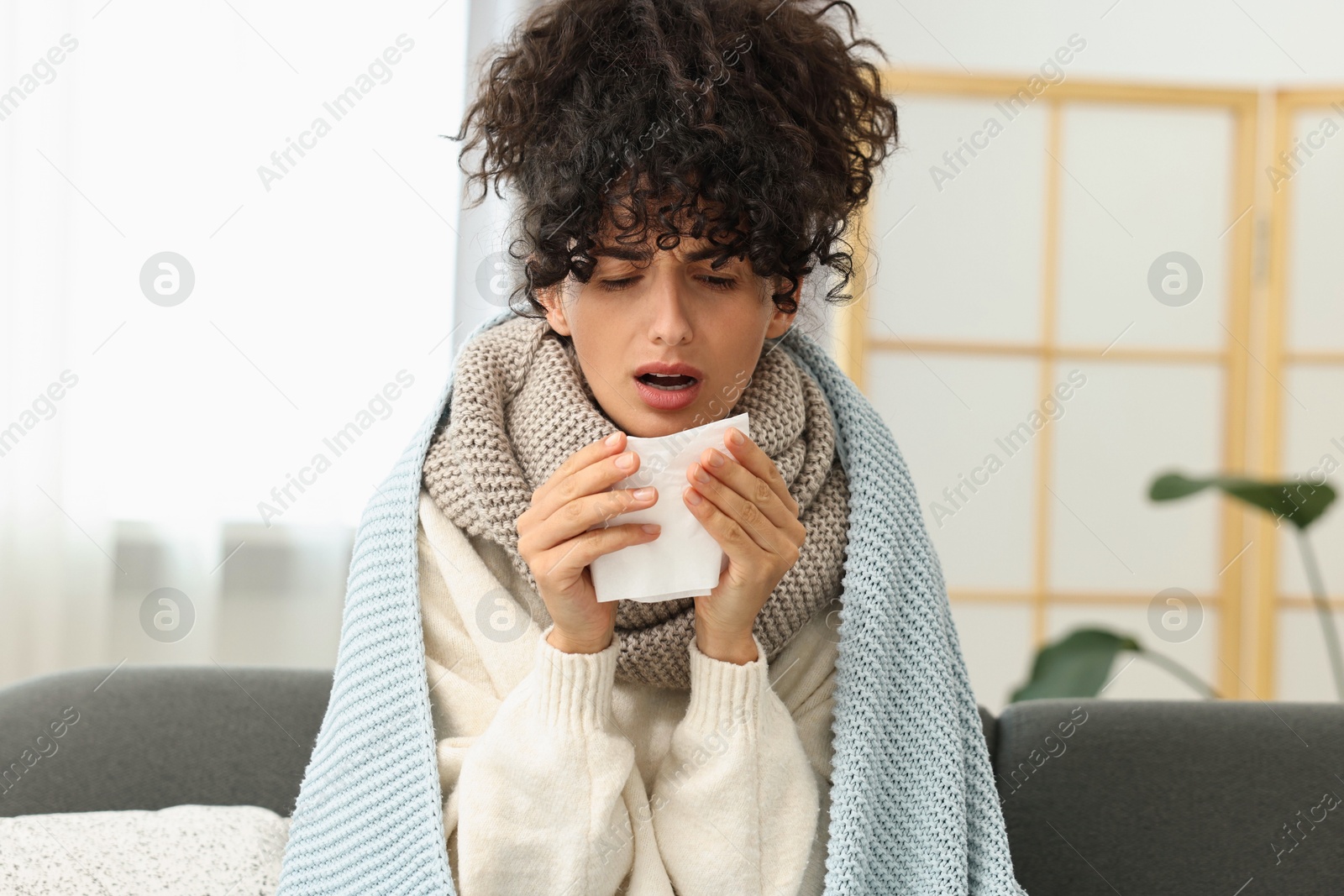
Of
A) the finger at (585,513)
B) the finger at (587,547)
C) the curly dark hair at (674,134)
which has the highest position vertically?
the curly dark hair at (674,134)

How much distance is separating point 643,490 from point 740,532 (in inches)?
3.9

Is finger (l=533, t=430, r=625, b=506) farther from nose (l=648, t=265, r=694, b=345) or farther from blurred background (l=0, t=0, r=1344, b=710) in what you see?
blurred background (l=0, t=0, r=1344, b=710)

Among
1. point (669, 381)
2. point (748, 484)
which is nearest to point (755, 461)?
point (748, 484)

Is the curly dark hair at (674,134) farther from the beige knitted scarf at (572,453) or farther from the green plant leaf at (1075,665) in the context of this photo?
the green plant leaf at (1075,665)

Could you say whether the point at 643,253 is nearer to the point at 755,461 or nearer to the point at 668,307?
the point at 668,307

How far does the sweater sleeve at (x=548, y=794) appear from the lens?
3.17 ft

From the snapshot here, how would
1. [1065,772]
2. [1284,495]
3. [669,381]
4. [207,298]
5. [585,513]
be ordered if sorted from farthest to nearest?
[207,298]
[1284,495]
[1065,772]
[669,381]
[585,513]

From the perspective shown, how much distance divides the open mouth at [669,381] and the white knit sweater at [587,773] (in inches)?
9.6

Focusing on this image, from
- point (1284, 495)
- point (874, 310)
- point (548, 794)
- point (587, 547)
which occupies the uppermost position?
point (874, 310)

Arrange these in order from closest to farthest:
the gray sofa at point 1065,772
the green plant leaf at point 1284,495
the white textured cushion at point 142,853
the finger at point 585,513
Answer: the finger at point 585,513 < the white textured cushion at point 142,853 < the gray sofa at point 1065,772 < the green plant leaf at point 1284,495

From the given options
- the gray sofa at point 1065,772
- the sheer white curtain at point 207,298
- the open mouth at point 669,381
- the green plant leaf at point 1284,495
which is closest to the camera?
the open mouth at point 669,381

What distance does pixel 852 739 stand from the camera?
1090 mm

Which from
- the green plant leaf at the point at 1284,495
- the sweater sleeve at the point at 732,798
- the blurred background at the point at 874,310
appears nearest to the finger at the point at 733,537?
the sweater sleeve at the point at 732,798

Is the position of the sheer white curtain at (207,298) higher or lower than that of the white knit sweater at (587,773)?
higher
